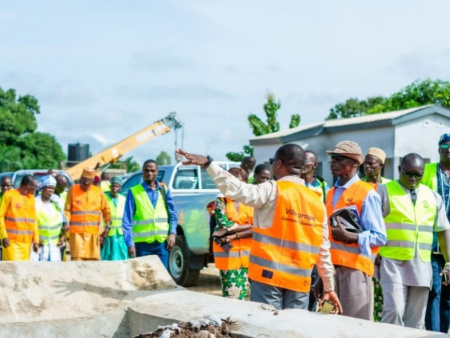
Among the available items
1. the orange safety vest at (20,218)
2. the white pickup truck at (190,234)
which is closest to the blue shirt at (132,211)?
the orange safety vest at (20,218)

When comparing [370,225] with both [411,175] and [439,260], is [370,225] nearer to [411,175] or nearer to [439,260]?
[411,175]

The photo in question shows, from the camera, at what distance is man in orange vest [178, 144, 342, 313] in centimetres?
467

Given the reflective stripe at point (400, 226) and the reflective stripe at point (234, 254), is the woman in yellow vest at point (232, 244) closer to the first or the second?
the reflective stripe at point (234, 254)

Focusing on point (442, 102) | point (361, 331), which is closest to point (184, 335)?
point (361, 331)

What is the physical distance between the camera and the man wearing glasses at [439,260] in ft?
20.9

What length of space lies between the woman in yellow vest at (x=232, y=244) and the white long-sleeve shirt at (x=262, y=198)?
82.7 inches

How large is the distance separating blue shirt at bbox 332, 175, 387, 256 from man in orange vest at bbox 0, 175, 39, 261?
5.88 meters

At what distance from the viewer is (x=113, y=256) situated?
11.7m

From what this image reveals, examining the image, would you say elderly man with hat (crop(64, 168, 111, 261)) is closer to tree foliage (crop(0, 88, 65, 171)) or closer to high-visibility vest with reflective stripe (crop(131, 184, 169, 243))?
high-visibility vest with reflective stripe (crop(131, 184, 169, 243))

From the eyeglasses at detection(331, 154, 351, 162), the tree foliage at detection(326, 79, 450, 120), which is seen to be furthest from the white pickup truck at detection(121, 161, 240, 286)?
the tree foliage at detection(326, 79, 450, 120)

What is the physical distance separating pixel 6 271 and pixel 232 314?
5.62 feet

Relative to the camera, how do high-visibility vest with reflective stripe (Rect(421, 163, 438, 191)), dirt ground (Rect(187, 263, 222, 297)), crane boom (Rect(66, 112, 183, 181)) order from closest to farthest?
high-visibility vest with reflective stripe (Rect(421, 163, 438, 191)) < dirt ground (Rect(187, 263, 222, 297)) < crane boom (Rect(66, 112, 183, 181))

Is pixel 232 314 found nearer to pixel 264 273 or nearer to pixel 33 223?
pixel 264 273

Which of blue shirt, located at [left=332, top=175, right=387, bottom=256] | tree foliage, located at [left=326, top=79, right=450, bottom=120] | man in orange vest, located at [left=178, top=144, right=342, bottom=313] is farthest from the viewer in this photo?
tree foliage, located at [left=326, top=79, right=450, bottom=120]
